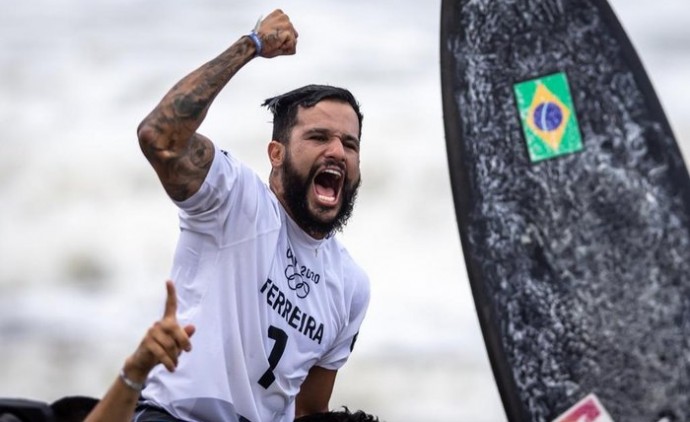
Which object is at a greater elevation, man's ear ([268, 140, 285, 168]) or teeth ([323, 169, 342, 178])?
man's ear ([268, 140, 285, 168])

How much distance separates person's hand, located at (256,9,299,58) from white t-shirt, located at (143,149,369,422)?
1.23 feet

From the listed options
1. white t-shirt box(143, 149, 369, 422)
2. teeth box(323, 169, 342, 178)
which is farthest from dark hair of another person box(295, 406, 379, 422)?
teeth box(323, 169, 342, 178)

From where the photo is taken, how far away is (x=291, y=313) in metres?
4.97

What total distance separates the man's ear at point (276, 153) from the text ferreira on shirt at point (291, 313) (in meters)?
0.56

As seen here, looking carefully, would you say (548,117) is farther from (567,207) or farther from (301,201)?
(301,201)

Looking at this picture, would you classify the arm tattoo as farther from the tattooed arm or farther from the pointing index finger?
the pointing index finger

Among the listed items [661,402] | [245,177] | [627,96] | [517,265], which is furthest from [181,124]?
[661,402]

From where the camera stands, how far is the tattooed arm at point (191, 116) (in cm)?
452

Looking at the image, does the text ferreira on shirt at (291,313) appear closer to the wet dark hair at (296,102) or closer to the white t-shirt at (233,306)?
the white t-shirt at (233,306)

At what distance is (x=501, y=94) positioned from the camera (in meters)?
4.69

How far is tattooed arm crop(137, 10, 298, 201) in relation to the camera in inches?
178

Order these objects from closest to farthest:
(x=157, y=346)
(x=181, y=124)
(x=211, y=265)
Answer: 1. (x=157, y=346)
2. (x=181, y=124)
3. (x=211, y=265)

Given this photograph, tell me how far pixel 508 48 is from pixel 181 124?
→ 108 centimetres

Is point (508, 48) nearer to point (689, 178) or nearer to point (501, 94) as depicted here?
point (501, 94)
